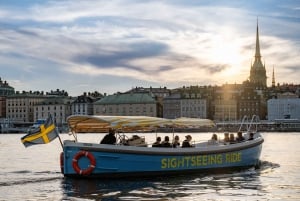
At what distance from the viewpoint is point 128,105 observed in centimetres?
18650

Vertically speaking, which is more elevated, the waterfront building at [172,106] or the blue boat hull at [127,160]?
the waterfront building at [172,106]

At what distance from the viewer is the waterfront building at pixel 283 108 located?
18162cm

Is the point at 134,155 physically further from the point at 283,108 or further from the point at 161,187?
the point at 283,108

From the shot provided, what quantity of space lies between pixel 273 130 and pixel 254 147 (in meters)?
129

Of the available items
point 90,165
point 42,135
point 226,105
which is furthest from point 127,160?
point 226,105

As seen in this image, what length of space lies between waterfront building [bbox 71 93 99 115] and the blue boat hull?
167m

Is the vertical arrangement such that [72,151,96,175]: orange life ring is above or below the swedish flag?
below

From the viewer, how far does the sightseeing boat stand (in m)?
24.3

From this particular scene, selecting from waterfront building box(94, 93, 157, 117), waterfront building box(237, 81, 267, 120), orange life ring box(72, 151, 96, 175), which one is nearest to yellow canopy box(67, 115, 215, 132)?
orange life ring box(72, 151, 96, 175)

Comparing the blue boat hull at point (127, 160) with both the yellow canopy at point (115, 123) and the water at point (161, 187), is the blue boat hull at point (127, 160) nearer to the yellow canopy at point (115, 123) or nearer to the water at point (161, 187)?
the water at point (161, 187)

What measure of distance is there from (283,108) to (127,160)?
16219 cm

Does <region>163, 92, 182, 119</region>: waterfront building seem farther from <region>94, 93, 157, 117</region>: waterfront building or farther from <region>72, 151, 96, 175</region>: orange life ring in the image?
<region>72, 151, 96, 175</region>: orange life ring

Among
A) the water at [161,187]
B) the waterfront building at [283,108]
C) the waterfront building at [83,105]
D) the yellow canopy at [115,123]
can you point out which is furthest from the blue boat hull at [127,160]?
the waterfront building at [83,105]

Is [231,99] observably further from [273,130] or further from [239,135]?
[239,135]
